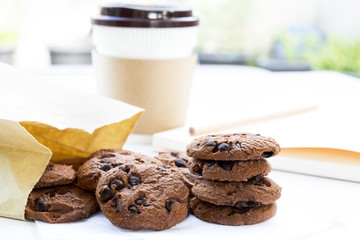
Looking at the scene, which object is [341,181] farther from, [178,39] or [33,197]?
[33,197]

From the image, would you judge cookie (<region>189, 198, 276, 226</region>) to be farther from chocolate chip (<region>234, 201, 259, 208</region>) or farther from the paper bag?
the paper bag

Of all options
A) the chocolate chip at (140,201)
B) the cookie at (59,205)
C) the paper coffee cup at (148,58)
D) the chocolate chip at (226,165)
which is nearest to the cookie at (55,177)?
the cookie at (59,205)

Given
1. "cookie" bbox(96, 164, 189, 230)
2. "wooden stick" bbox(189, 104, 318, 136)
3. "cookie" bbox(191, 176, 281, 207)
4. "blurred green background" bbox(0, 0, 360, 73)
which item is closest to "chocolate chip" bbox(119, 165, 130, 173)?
"cookie" bbox(96, 164, 189, 230)

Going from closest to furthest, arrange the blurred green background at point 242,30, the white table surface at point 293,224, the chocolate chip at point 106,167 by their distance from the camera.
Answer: the white table surface at point 293,224 < the chocolate chip at point 106,167 < the blurred green background at point 242,30

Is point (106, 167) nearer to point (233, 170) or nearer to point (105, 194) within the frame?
point (105, 194)

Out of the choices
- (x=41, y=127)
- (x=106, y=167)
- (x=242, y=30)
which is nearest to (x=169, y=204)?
(x=106, y=167)

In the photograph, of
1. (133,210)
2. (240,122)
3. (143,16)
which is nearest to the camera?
(133,210)

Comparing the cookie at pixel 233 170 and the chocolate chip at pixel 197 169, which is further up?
the cookie at pixel 233 170

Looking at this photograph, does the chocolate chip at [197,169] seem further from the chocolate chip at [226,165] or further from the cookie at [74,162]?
the cookie at [74,162]
